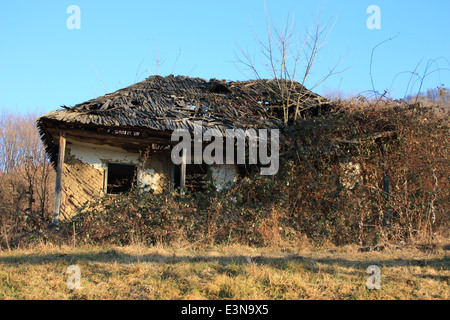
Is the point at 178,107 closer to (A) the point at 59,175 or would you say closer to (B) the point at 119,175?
(A) the point at 59,175

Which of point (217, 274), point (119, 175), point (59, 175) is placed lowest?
point (217, 274)

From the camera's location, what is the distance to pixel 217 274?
5.33 m

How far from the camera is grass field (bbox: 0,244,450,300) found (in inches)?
187

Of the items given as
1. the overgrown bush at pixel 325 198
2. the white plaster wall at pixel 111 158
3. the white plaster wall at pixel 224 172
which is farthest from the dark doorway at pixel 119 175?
the white plaster wall at pixel 224 172

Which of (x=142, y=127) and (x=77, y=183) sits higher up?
(x=142, y=127)

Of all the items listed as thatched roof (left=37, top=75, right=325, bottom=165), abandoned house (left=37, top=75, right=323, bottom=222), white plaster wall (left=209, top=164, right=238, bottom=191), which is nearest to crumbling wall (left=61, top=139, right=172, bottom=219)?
abandoned house (left=37, top=75, right=323, bottom=222)

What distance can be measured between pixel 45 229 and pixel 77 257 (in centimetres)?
216

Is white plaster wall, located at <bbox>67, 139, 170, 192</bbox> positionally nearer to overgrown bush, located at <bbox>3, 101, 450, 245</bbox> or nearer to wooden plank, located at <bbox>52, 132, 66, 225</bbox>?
wooden plank, located at <bbox>52, 132, 66, 225</bbox>

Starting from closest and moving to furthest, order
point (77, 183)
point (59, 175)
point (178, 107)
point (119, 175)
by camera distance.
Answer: point (59, 175)
point (77, 183)
point (178, 107)
point (119, 175)

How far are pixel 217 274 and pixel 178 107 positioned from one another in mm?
5941

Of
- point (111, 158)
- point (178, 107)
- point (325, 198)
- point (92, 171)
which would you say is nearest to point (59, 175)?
point (92, 171)

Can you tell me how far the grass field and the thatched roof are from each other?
3321 millimetres

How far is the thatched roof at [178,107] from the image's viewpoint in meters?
9.06
